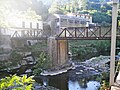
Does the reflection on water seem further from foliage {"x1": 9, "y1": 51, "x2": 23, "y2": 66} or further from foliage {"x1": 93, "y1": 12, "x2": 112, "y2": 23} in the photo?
foliage {"x1": 93, "y1": 12, "x2": 112, "y2": 23}

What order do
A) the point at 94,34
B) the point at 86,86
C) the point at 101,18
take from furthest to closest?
the point at 101,18, the point at 94,34, the point at 86,86

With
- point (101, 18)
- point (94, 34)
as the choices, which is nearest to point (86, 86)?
point (94, 34)

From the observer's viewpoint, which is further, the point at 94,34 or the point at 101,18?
the point at 101,18

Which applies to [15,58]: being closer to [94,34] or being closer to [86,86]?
[94,34]

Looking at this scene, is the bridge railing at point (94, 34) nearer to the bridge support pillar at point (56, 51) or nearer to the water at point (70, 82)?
the bridge support pillar at point (56, 51)

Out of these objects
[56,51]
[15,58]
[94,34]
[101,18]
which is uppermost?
[101,18]

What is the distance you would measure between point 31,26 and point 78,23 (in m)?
10.5

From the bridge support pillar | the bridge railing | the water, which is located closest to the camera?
the water

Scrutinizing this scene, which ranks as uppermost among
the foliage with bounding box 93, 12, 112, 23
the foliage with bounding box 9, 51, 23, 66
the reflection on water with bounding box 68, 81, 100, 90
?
the foliage with bounding box 93, 12, 112, 23

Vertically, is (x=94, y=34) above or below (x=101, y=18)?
below

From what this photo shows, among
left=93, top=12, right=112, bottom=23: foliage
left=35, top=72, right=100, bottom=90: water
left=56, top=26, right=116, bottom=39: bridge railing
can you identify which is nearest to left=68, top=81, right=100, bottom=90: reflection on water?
left=35, top=72, right=100, bottom=90: water

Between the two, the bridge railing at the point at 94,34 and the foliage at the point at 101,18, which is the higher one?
the foliage at the point at 101,18

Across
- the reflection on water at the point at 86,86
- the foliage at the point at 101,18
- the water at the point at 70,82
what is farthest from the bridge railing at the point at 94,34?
the foliage at the point at 101,18

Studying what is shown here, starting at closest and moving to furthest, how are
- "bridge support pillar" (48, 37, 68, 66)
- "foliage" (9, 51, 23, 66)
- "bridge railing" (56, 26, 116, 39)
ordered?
1. "bridge railing" (56, 26, 116, 39)
2. "bridge support pillar" (48, 37, 68, 66)
3. "foliage" (9, 51, 23, 66)
